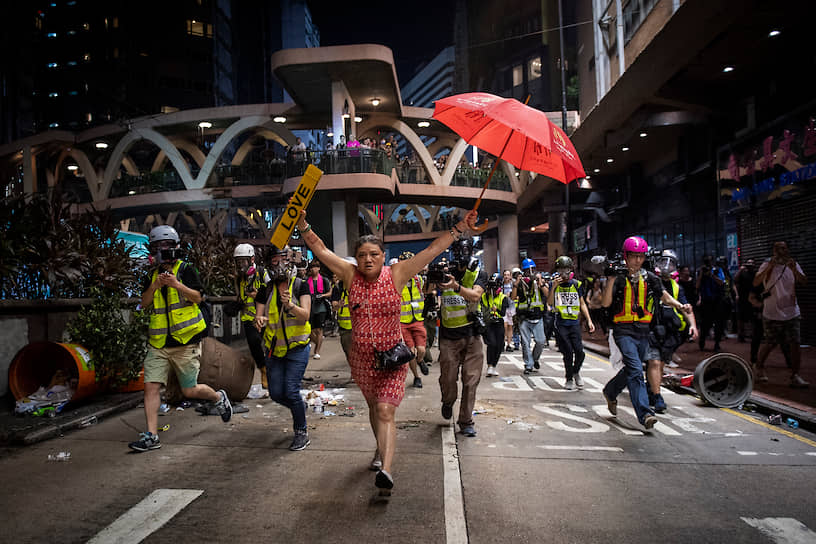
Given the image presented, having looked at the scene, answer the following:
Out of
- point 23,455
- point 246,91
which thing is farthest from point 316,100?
point 246,91

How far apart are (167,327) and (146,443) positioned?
1.09 m

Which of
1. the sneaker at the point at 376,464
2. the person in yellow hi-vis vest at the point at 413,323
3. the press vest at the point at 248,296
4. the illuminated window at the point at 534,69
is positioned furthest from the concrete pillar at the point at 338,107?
the illuminated window at the point at 534,69

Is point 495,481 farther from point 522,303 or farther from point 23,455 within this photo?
point 522,303

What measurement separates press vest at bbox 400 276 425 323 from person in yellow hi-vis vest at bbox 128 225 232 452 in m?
3.58

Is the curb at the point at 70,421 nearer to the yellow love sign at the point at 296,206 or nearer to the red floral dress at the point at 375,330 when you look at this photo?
the yellow love sign at the point at 296,206

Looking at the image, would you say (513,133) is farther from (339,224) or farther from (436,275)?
(339,224)

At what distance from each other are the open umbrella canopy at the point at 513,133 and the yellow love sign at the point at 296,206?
1133 millimetres

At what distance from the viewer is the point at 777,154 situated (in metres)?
12.2

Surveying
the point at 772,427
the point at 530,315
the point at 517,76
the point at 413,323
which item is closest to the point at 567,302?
the point at 530,315

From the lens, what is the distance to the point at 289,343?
542 cm

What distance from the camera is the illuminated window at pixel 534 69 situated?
55847 millimetres

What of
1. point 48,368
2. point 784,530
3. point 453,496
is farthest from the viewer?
point 48,368

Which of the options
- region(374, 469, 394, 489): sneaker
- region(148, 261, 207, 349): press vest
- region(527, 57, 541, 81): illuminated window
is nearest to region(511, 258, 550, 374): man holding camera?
region(148, 261, 207, 349): press vest

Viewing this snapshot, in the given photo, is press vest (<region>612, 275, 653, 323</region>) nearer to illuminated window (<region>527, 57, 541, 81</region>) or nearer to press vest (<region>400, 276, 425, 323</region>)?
press vest (<region>400, 276, 425, 323</region>)
